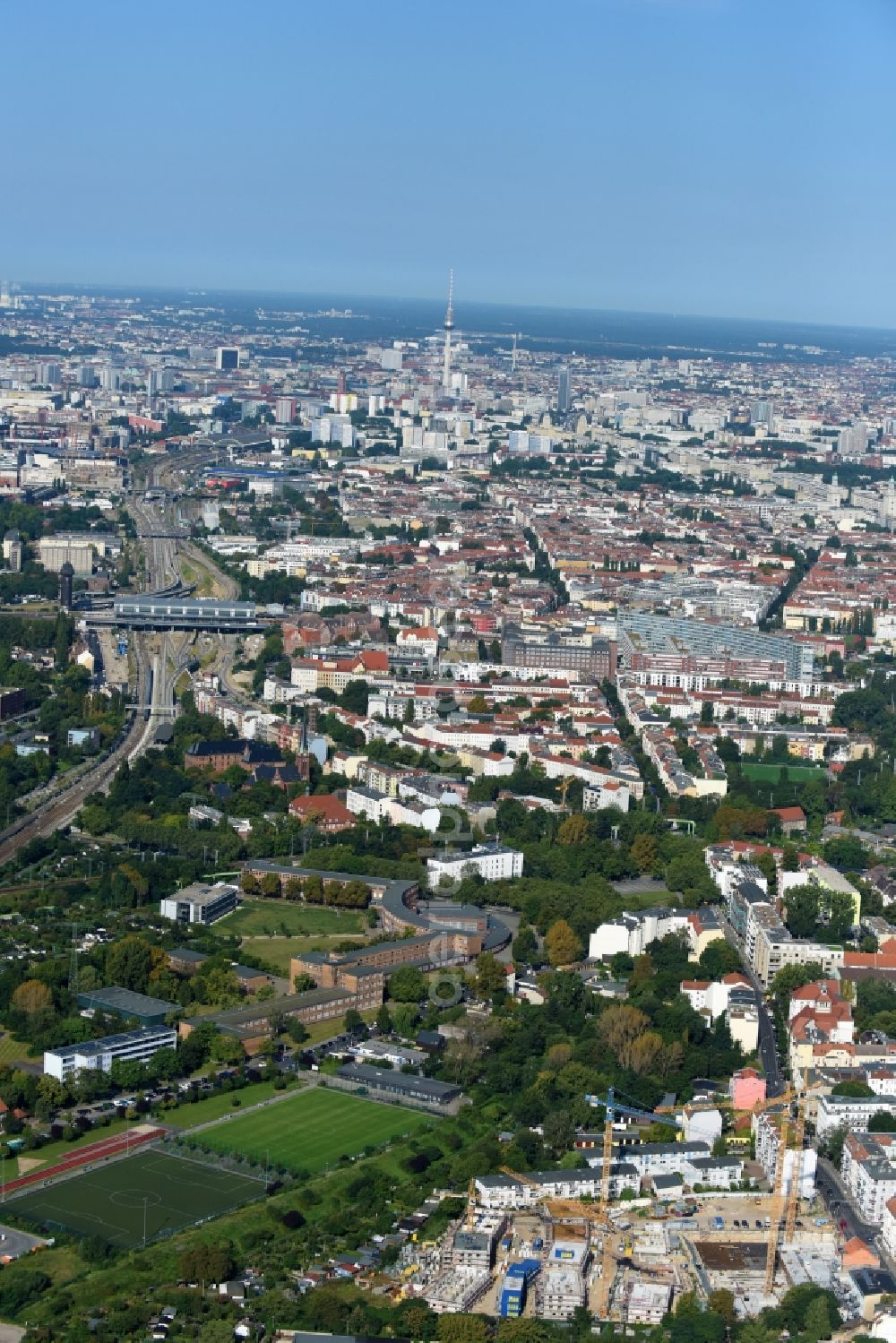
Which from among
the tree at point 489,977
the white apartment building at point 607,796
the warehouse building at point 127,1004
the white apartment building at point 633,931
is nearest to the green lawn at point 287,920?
the tree at point 489,977

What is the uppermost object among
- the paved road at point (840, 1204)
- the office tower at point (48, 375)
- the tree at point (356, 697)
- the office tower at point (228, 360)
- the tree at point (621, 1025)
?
the office tower at point (228, 360)

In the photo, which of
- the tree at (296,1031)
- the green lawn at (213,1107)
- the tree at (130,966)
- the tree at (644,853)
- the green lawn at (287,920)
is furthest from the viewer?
the tree at (644,853)

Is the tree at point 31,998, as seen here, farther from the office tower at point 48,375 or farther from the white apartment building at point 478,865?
the office tower at point 48,375

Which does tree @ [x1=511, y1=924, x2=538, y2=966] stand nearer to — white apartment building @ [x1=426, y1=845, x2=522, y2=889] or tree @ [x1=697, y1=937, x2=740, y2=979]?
tree @ [x1=697, y1=937, x2=740, y2=979]

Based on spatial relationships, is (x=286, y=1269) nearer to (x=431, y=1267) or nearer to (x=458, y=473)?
(x=431, y=1267)

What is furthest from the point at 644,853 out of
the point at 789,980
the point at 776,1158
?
the point at 776,1158

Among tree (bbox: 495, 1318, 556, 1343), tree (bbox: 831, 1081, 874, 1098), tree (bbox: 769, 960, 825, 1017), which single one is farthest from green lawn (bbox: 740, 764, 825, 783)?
tree (bbox: 495, 1318, 556, 1343)

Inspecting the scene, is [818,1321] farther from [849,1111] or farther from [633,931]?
[633,931]
